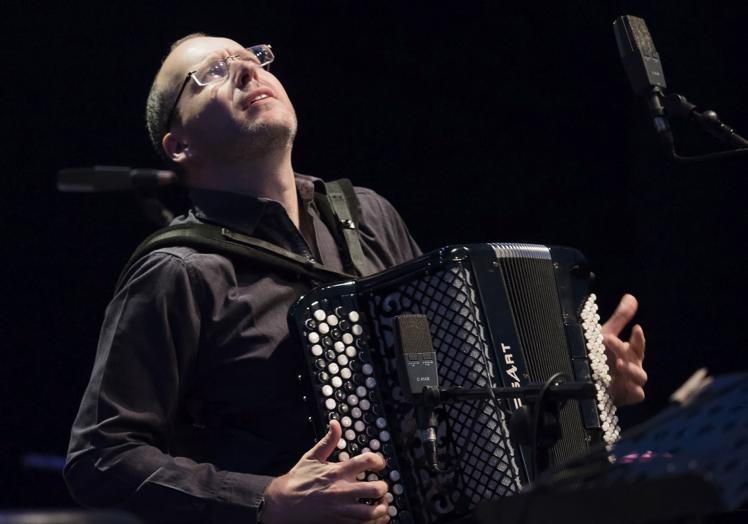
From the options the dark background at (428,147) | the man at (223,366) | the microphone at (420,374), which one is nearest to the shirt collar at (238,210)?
the man at (223,366)

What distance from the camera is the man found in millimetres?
2209

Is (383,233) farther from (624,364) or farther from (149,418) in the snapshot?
(149,418)

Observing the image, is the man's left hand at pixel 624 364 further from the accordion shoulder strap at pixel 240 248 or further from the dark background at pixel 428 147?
the dark background at pixel 428 147

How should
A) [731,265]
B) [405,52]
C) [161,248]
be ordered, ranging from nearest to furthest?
[161,248] < [731,265] < [405,52]

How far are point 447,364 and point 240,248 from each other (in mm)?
574

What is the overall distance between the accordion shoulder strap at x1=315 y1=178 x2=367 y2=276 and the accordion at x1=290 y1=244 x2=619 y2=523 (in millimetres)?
379

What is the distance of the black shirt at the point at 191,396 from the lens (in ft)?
7.32

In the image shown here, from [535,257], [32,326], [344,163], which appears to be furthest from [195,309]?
[344,163]

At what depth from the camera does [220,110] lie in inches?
103

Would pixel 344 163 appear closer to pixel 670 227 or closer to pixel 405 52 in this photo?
pixel 405 52

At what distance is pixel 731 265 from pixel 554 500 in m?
2.38

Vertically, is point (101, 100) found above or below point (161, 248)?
above

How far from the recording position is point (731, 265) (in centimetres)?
346

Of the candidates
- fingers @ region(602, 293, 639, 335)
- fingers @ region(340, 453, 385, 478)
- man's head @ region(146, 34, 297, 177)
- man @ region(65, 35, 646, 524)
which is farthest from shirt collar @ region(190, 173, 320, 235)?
fingers @ region(602, 293, 639, 335)
